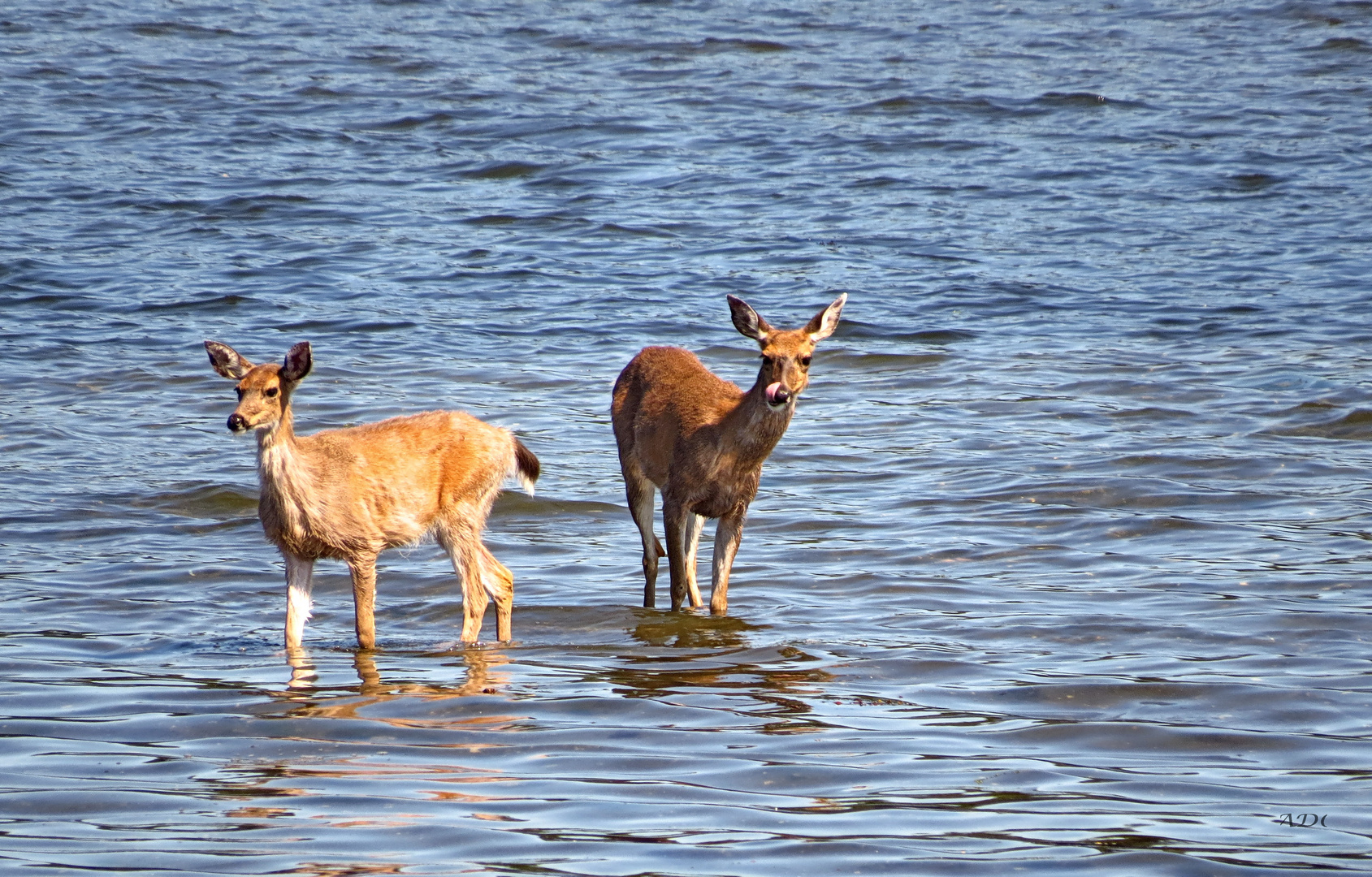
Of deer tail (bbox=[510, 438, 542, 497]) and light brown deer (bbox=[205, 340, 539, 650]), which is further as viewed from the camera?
deer tail (bbox=[510, 438, 542, 497])

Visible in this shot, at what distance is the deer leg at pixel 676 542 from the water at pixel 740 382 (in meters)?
0.31

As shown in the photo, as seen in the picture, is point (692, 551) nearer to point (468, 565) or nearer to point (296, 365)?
point (468, 565)

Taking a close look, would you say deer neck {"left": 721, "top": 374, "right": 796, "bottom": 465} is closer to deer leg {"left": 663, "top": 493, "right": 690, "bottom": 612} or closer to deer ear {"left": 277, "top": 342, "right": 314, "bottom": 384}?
deer leg {"left": 663, "top": 493, "right": 690, "bottom": 612}

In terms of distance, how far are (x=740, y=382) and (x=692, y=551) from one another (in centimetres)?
532

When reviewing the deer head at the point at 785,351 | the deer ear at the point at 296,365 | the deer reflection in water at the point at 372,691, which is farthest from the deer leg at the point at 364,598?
the deer head at the point at 785,351

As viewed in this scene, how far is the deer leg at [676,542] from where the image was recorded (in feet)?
34.0

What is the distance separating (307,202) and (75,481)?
10.6m

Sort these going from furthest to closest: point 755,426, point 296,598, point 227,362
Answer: point 755,426, point 296,598, point 227,362

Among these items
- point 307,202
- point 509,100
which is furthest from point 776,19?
point 307,202

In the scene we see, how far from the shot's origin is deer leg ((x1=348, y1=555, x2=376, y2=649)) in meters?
9.29

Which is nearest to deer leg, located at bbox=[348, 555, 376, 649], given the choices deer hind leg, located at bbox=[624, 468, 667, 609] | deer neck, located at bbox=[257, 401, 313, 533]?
deer neck, located at bbox=[257, 401, 313, 533]

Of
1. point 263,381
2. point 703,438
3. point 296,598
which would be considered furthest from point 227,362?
point 703,438

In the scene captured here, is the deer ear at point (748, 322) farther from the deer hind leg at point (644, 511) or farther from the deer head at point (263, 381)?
the deer head at point (263, 381)

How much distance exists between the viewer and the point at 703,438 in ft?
33.9
